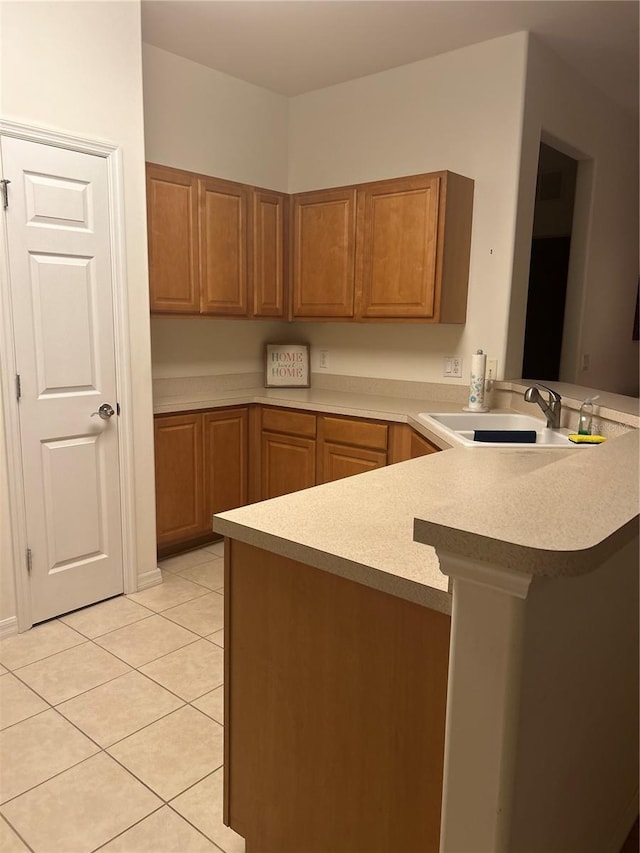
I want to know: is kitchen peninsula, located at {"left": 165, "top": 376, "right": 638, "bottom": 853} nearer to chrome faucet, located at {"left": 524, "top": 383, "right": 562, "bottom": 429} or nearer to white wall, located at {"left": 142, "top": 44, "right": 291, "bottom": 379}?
chrome faucet, located at {"left": 524, "top": 383, "right": 562, "bottom": 429}

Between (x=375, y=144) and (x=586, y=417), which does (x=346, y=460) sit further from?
(x=375, y=144)

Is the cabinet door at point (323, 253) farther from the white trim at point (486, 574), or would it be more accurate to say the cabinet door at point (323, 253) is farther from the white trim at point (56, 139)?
the white trim at point (486, 574)

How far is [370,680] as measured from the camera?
1.23 meters

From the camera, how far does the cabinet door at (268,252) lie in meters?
3.76

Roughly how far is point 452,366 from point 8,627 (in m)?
2.61

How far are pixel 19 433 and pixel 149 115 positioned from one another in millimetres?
1916

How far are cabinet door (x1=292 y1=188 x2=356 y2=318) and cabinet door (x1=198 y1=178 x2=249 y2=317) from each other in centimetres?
36

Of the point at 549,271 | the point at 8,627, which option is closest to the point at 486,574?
the point at 8,627

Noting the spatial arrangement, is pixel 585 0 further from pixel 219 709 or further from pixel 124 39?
pixel 219 709

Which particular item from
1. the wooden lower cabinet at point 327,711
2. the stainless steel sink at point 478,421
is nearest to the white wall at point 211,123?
the stainless steel sink at point 478,421

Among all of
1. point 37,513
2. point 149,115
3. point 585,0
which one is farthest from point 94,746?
point 585,0

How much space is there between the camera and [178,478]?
3438 mm

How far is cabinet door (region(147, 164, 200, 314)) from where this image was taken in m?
3.21

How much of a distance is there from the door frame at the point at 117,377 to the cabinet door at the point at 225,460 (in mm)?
624
